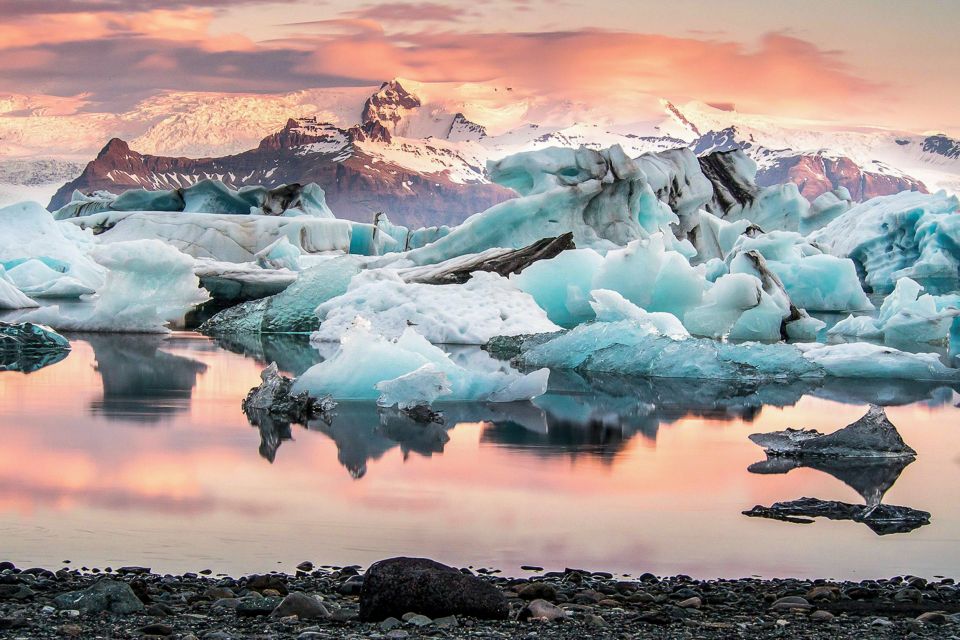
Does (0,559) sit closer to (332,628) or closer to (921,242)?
(332,628)

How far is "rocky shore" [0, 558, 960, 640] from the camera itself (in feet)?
9.66

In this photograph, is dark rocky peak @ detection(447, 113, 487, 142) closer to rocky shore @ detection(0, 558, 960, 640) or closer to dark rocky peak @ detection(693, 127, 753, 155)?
dark rocky peak @ detection(693, 127, 753, 155)

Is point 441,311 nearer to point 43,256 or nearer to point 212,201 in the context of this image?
point 43,256

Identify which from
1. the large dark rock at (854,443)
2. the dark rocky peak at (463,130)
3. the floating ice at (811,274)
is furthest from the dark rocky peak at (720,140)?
the large dark rock at (854,443)

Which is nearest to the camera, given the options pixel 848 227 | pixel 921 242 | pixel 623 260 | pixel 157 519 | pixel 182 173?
pixel 157 519

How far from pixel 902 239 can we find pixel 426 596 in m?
25.5

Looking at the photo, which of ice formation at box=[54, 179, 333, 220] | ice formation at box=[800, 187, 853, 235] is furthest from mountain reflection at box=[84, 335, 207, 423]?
ice formation at box=[800, 187, 853, 235]

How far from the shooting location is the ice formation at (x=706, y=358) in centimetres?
999

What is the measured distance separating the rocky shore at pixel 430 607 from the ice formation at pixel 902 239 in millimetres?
22242

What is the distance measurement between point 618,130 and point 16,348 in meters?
127

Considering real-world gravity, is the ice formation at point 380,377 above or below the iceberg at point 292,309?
below

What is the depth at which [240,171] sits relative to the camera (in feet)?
325

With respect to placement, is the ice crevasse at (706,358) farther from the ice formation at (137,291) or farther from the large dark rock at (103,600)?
the large dark rock at (103,600)

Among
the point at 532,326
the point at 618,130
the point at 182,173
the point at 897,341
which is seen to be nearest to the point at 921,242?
the point at 897,341
